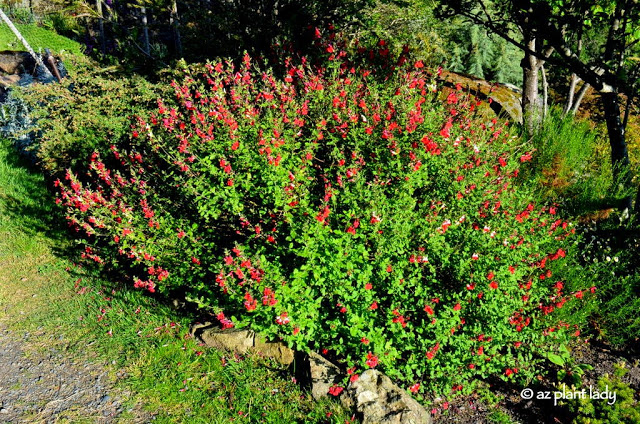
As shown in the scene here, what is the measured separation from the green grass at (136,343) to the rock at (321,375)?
0.08m

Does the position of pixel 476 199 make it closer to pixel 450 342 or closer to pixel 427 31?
pixel 450 342

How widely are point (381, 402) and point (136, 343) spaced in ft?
6.92

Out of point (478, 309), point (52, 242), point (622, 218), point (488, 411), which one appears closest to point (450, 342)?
point (478, 309)

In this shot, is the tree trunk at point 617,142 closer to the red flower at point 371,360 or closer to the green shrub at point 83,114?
the red flower at point 371,360

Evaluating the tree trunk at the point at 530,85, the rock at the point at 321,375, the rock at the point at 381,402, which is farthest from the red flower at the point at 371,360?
the tree trunk at the point at 530,85

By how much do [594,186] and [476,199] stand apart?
2.38m

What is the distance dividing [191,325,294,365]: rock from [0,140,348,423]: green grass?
76 millimetres

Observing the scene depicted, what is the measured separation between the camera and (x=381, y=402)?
302 centimetres

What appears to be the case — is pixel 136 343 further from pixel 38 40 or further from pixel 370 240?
pixel 38 40

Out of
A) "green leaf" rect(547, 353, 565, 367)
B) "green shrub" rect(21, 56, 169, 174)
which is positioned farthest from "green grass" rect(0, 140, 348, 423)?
"green leaf" rect(547, 353, 565, 367)

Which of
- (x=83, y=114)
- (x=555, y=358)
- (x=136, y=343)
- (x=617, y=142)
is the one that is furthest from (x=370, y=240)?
(x=83, y=114)

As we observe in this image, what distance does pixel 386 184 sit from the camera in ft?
11.0

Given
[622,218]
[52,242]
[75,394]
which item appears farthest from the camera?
[52,242]

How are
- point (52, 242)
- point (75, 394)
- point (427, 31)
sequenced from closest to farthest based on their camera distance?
point (75, 394) → point (52, 242) → point (427, 31)
